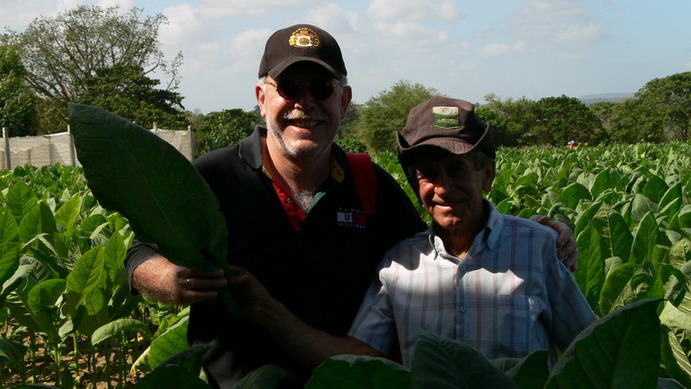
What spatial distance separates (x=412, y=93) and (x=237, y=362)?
7687cm

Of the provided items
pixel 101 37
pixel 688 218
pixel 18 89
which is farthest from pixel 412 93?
pixel 688 218

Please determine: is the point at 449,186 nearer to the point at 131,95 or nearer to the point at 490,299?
the point at 490,299

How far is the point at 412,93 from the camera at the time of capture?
77.7 m

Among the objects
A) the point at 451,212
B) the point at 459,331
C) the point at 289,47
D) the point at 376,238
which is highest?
the point at 289,47

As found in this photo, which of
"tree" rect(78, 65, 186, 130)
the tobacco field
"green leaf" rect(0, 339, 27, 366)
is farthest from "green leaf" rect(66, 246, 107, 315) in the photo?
"tree" rect(78, 65, 186, 130)

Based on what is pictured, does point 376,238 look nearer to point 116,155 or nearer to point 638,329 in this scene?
point 116,155

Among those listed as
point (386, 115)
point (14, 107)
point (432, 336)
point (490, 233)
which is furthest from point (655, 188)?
point (386, 115)

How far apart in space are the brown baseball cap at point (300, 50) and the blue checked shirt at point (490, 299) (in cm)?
76

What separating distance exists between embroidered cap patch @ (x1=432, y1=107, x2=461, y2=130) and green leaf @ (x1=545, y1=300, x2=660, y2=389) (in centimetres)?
121

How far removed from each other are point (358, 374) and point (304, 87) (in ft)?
5.37

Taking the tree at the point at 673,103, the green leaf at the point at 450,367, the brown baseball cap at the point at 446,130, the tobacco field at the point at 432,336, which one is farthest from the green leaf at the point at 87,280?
the tree at the point at 673,103

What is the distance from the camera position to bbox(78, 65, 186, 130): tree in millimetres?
44250

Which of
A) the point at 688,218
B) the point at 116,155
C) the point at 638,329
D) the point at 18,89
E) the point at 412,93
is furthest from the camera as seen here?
the point at 412,93

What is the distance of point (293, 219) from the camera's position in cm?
234
